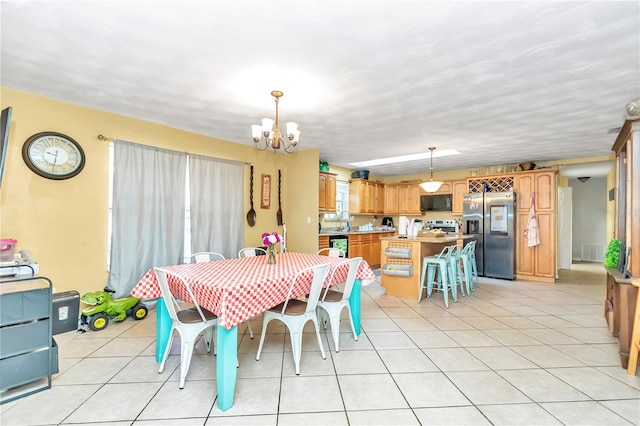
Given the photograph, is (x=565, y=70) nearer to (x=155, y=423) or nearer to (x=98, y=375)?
(x=155, y=423)

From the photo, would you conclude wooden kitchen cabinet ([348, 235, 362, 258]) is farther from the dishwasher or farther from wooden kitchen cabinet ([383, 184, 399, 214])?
wooden kitchen cabinet ([383, 184, 399, 214])

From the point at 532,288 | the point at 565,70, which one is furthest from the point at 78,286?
the point at 532,288

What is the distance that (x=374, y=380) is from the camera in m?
2.14

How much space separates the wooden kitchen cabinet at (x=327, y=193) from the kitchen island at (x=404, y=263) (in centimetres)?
185

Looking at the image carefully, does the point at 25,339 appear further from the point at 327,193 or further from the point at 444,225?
the point at 444,225

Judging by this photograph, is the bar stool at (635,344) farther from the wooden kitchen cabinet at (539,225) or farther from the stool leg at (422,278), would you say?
the wooden kitchen cabinet at (539,225)

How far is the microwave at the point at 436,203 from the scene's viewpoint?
714 cm

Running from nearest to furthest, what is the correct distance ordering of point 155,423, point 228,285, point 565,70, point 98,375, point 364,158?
point 155,423
point 228,285
point 98,375
point 565,70
point 364,158

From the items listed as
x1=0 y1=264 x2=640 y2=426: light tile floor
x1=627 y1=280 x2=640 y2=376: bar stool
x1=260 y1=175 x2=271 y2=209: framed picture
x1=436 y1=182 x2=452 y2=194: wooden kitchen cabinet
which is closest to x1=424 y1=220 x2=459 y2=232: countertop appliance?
x1=436 y1=182 x2=452 y2=194: wooden kitchen cabinet

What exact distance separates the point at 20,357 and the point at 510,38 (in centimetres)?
400

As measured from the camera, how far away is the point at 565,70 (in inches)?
96.3

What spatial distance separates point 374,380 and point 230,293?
1.26 meters

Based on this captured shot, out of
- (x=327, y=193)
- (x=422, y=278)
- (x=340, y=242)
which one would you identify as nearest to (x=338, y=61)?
(x=422, y=278)

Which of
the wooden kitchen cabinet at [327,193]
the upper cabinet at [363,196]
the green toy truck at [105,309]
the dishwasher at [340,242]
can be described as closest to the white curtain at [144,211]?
the green toy truck at [105,309]
